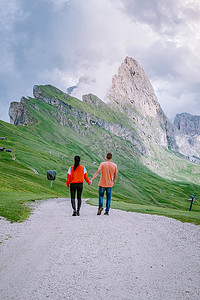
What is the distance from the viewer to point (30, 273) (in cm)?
724

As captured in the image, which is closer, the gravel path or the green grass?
the gravel path

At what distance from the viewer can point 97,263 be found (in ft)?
26.6

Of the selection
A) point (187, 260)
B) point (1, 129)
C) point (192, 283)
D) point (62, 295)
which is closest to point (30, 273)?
point (62, 295)

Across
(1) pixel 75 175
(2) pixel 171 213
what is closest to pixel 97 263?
(1) pixel 75 175

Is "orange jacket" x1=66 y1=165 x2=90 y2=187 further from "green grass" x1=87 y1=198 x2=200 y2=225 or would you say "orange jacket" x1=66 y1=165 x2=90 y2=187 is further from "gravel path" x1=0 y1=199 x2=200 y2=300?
"green grass" x1=87 y1=198 x2=200 y2=225

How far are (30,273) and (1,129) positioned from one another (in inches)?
6622

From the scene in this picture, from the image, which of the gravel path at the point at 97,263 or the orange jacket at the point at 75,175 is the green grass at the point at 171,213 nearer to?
the gravel path at the point at 97,263

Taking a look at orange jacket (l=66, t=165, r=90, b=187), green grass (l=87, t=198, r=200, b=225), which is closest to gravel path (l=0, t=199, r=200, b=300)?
orange jacket (l=66, t=165, r=90, b=187)

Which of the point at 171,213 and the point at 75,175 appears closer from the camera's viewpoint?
the point at 75,175

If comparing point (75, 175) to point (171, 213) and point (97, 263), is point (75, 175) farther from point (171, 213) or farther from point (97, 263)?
point (171, 213)

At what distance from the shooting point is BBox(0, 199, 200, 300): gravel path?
625 centimetres

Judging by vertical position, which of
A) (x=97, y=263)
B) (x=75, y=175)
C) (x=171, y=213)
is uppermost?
(x=75, y=175)

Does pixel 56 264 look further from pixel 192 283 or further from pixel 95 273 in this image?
pixel 192 283

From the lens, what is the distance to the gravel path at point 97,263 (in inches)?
246
